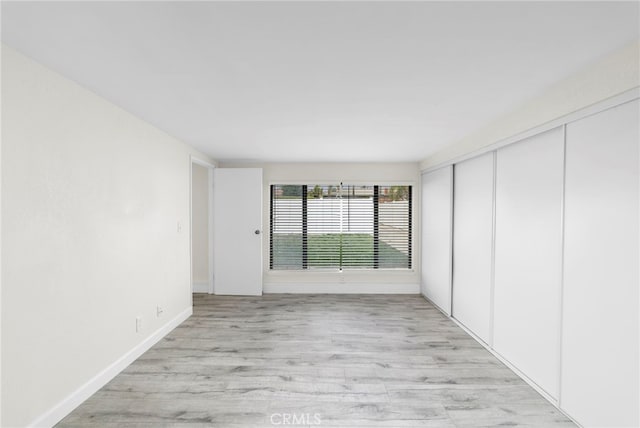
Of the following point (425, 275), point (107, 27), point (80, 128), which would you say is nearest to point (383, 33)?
point (107, 27)

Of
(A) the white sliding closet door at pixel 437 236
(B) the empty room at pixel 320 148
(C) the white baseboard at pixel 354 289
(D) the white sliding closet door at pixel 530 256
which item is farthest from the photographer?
(C) the white baseboard at pixel 354 289

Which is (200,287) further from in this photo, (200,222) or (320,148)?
(320,148)

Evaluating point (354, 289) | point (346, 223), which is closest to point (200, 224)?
point (346, 223)

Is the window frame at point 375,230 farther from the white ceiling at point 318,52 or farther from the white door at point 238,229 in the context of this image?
the white ceiling at point 318,52

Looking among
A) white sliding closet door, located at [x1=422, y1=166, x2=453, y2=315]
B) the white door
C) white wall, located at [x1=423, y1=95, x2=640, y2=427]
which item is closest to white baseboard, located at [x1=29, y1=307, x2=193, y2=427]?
the white door

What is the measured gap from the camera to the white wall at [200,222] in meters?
5.49

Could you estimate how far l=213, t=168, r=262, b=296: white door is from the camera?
512 cm

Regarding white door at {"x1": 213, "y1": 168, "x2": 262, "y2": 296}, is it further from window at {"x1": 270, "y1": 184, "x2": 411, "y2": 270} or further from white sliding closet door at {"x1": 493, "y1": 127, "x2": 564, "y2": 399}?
white sliding closet door at {"x1": 493, "y1": 127, "x2": 564, "y2": 399}

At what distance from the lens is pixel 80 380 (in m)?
2.25

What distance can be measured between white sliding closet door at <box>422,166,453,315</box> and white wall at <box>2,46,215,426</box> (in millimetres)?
3602

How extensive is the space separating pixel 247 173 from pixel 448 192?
3.08m

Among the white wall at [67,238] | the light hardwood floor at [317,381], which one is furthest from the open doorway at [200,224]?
the white wall at [67,238]

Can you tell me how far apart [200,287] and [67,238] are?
3.51 m

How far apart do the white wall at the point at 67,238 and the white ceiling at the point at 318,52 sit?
24cm
